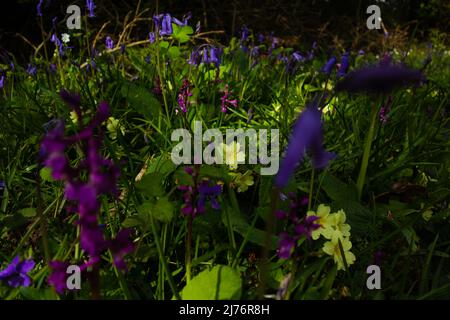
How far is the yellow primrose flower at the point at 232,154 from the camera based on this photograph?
145cm

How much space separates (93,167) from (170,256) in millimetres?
626

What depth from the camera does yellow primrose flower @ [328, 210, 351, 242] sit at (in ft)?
3.65

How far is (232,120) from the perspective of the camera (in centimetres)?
223

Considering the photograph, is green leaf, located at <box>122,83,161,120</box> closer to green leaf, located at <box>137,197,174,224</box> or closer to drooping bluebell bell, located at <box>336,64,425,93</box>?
green leaf, located at <box>137,197,174,224</box>

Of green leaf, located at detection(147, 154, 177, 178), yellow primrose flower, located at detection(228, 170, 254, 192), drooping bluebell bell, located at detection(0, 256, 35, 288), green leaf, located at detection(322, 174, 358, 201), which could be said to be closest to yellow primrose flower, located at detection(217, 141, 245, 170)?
yellow primrose flower, located at detection(228, 170, 254, 192)

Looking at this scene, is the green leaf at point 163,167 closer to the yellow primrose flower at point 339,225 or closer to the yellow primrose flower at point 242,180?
the yellow primrose flower at point 242,180

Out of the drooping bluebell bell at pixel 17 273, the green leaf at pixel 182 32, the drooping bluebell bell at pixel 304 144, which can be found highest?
the green leaf at pixel 182 32

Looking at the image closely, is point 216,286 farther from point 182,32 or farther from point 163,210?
point 182,32

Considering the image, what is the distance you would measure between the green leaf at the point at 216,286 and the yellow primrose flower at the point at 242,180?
50 centimetres

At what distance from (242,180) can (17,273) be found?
73 centimetres

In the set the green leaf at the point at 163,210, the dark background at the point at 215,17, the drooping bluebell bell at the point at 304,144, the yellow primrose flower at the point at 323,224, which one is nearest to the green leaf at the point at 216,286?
the green leaf at the point at 163,210

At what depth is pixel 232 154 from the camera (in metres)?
1.47
